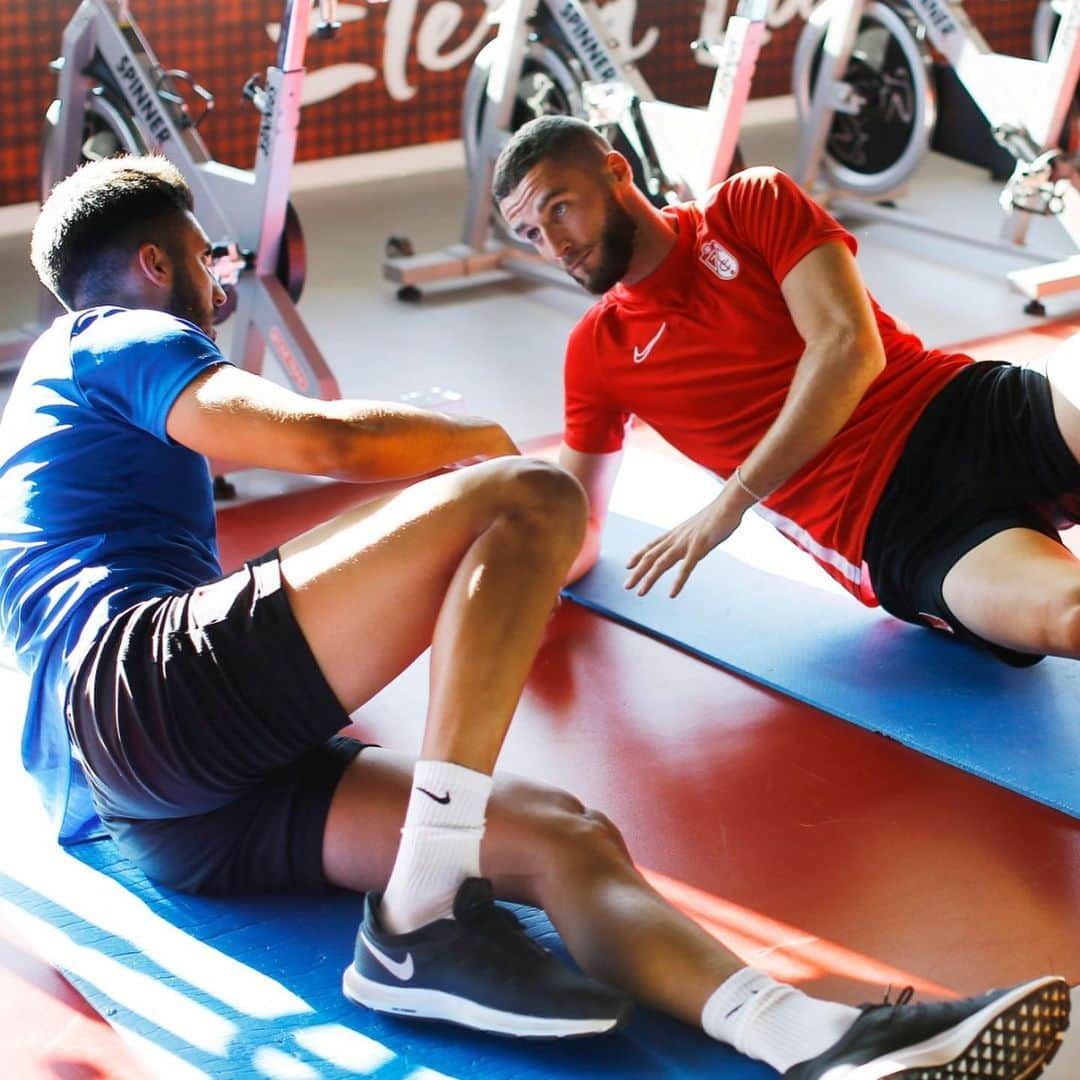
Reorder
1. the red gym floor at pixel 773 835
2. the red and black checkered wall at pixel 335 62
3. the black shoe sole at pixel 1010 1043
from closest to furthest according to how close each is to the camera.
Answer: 1. the black shoe sole at pixel 1010 1043
2. the red gym floor at pixel 773 835
3. the red and black checkered wall at pixel 335 62

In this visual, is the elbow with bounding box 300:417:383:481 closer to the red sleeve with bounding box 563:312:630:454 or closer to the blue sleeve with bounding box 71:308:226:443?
the blue sleeve with bounding box 71:308:226:443

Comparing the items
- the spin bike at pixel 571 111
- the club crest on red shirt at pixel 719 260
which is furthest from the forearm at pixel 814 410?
the spin bike at pixel 571 111

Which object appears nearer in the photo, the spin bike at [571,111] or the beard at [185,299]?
the beard at [185,299]

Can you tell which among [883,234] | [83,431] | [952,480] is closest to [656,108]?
[883,234]

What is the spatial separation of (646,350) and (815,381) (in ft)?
1.30

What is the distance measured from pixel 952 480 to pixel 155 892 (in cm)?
151

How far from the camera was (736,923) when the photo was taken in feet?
7.64

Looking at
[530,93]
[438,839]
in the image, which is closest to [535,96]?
[530,93]

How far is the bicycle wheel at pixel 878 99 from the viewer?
233 inches

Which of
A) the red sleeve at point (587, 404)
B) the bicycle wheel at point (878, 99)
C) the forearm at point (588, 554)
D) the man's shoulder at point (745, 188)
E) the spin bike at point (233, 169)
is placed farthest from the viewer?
the bicycle wheel at point (878, 99)

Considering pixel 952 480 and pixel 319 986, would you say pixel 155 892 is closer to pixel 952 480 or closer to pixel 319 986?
pixel 319 986

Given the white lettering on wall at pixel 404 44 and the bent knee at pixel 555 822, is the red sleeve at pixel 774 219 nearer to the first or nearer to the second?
the bent knee at pixel 555 822

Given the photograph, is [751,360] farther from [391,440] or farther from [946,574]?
[391,440]

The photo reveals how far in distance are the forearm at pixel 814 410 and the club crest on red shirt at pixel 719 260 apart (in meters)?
0.28
